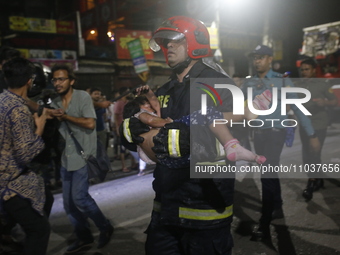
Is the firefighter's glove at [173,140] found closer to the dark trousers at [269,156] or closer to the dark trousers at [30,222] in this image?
the dark trousers at [30,222]

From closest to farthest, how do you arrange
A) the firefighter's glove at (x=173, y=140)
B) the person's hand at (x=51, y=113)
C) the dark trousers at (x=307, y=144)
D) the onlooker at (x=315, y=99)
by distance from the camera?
the firefighter's glove at (x=173, y=140) → the person's hand at (x=51, y=113) → the onlooker at (x=315, y=99) → the dark trousers at (x=307, y=144)

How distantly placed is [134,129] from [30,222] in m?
1.25

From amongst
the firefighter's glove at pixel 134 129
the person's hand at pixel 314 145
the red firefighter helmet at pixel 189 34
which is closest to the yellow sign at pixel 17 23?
the person's hand at pixel 314 145

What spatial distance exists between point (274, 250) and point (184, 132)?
2.30 meters

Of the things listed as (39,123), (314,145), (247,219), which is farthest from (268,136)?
(39,123)

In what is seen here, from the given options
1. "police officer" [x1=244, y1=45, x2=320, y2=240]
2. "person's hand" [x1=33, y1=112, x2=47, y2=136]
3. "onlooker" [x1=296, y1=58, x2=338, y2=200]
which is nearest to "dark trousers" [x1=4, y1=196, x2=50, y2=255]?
"person's hand" [x1=33, y1=112, x2=47, y2=136]

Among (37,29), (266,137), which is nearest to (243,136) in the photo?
(266,137)

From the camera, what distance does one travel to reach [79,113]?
4.00 metres

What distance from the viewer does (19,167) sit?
283 cm

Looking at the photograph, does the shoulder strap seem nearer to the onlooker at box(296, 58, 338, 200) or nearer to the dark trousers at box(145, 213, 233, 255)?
the dark trousers at box(145, 213, 233, 255)

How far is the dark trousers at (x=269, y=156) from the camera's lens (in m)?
4.09

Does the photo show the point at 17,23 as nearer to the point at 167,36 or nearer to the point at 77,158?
the point at 77,158

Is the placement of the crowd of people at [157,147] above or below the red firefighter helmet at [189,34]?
below

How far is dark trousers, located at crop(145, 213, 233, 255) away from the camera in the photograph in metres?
2.29
